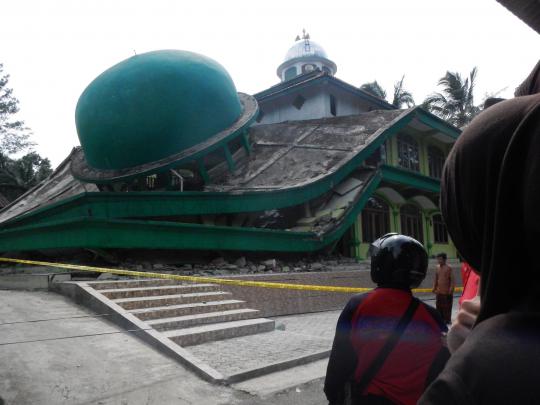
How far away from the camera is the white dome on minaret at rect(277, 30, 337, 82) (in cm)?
3084

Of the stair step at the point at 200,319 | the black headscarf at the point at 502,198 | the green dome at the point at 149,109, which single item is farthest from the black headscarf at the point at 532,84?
the green dome at the point at 149,109

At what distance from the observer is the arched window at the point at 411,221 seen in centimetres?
1908

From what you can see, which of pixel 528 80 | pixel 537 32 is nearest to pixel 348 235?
pixel 537 32

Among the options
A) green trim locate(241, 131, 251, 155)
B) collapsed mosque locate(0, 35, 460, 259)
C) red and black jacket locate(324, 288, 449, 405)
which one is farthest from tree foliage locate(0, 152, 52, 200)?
red and black jacket locate(324, 288, 449, 405)

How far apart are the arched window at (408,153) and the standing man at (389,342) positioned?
1843cm

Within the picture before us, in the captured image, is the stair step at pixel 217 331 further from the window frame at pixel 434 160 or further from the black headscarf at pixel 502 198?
the window frame at pixel 434 160

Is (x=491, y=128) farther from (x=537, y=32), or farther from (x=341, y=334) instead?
(x=537, y=32)

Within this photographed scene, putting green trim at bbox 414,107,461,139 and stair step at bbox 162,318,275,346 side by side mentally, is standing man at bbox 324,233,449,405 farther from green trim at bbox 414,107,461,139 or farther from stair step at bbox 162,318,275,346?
green trim at bbox 414,107,461,139

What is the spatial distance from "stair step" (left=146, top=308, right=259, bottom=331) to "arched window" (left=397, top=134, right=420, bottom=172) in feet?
46.7

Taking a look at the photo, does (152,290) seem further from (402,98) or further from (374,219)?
(402,98)

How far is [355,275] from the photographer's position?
1205 cm

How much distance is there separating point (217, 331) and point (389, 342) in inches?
192

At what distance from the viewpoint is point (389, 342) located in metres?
2.12

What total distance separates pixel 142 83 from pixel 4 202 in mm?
22066
